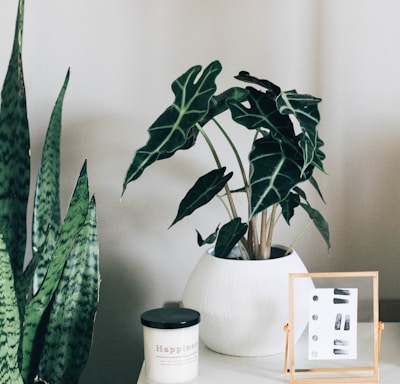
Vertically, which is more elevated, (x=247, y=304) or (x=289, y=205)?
(x=289, y=205)

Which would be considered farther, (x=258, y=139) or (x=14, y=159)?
(x=14, y=159)

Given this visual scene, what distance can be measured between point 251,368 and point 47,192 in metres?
0.41

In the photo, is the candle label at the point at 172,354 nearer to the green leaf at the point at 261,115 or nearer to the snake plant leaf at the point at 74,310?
the snake plant leaf at the point at 74,310

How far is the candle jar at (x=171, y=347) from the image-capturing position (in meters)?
0.88

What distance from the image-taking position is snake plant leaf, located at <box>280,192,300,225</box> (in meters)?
0.94

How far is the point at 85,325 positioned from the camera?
3.21 feet

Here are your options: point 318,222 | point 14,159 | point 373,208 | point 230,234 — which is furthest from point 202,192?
point 373,208

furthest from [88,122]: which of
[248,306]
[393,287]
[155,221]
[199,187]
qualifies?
[393,287]

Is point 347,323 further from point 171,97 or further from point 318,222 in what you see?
point 171,97

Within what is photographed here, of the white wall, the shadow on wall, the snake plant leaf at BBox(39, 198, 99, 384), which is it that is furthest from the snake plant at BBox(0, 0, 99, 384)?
the shadow on wall

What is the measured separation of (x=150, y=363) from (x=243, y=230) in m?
0.23

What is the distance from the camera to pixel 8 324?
0.84 meters

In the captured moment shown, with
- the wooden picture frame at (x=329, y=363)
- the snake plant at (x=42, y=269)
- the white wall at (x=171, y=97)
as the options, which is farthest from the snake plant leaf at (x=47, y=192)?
the wooden picture frame at (x=329, y=363)

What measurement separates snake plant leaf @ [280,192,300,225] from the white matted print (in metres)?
0.11
